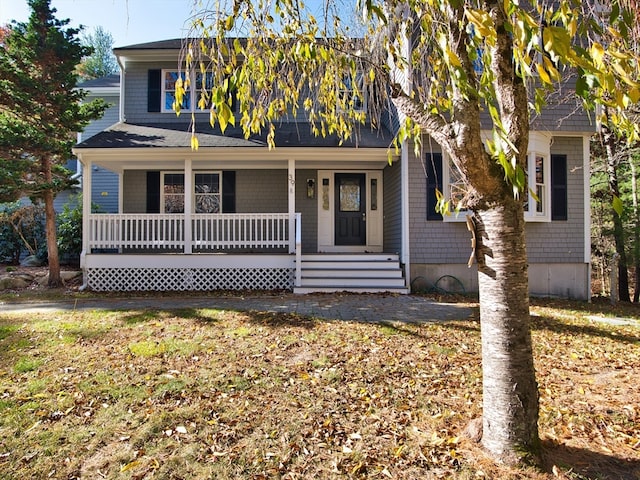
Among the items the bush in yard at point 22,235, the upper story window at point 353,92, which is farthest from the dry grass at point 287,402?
the bush in yard at point 22,235

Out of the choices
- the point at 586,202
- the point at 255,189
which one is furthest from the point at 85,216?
the point at 586,202

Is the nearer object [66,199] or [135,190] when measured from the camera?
[135,190]

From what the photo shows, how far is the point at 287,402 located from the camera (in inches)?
125

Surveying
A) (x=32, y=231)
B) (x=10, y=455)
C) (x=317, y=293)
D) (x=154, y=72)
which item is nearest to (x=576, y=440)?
(x=10, y=455)

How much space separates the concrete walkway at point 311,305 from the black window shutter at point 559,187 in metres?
3.85

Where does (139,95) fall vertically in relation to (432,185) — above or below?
above

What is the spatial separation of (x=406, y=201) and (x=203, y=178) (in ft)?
18.8

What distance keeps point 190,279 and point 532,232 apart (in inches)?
315

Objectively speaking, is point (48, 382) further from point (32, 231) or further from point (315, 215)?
point (32, 231)

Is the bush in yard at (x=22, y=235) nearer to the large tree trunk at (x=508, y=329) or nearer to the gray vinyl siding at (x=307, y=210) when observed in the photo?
the gray vinyl siding at (x=307, y=210)

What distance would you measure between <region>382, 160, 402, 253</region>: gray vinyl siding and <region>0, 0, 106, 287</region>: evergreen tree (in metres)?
7.40

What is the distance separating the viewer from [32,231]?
12.4 m

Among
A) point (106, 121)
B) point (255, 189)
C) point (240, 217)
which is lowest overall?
point (240, 217)

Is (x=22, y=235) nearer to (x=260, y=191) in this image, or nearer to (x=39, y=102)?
(x=39, y=102)
